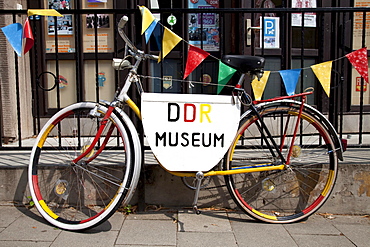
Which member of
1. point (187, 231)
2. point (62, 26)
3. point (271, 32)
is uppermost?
point (62, 26)

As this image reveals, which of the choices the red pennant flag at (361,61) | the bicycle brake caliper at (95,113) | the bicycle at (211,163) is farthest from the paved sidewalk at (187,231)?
the red pennant flag at (361,61)

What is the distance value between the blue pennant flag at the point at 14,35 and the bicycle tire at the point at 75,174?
68cm

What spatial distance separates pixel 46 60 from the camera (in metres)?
5.20

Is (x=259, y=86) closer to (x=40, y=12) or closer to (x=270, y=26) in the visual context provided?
(x=40, y=12)

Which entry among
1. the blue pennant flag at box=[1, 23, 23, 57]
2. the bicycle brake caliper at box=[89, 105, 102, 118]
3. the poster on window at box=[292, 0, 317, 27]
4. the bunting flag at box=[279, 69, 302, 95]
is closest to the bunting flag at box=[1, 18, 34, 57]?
the blue pennant flag at box=[1, 23, 23, 57]

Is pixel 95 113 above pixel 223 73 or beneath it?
beneath

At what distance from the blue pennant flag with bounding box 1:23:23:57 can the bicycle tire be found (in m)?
0.68

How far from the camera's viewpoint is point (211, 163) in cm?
261

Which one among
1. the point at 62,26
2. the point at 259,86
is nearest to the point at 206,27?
the point at 62,26

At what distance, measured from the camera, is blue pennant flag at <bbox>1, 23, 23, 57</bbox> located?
9.14ft

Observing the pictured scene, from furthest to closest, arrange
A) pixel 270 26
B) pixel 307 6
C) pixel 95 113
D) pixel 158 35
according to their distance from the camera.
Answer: pixel 307 6, pixel 270 26, pixel 158 35, pixel 95 113

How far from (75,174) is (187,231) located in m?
1.16

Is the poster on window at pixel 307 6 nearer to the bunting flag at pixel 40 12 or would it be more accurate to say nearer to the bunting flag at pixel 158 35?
the bunting flag at pixel 158 35

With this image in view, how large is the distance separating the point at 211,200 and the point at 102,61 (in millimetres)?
3089
